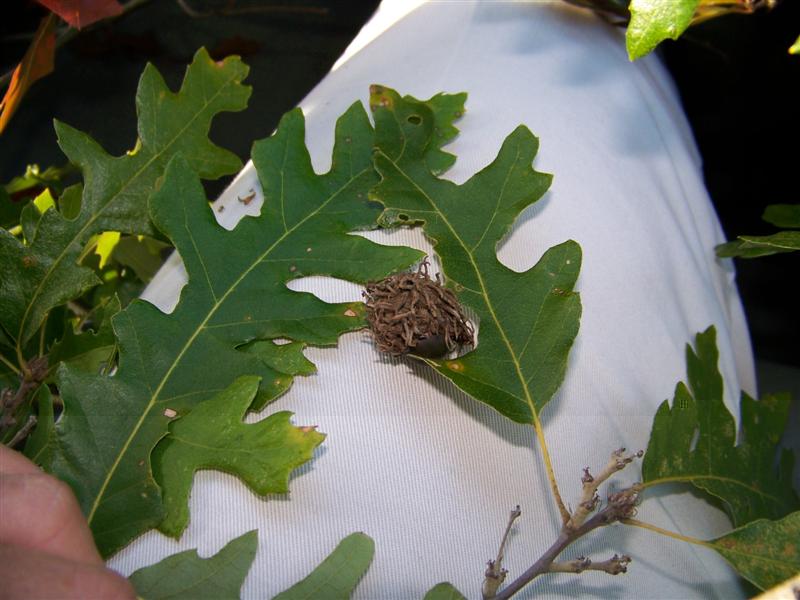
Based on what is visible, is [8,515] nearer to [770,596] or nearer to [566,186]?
[770,596]

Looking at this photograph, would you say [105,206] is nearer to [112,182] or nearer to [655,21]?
[112,182]

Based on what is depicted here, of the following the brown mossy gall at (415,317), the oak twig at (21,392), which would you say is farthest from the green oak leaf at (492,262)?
the oak twig at (21,392)

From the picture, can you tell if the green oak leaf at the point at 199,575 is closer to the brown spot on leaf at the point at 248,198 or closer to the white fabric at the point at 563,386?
the white fabric at the point at 563,386

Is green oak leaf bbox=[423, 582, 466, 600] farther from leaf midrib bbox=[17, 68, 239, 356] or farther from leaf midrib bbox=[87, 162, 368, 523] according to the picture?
leaf midrib bbox=[17, 68, 239, 356]

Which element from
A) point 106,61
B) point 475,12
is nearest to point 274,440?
point 475,12

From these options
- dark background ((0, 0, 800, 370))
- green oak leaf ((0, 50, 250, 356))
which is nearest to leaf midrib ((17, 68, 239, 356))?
green oak leaf ((0, 50, 250, 356))

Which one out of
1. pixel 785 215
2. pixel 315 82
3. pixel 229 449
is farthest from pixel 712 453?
pixel 315 82

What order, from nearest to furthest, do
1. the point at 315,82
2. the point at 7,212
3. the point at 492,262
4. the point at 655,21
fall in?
1. the point at 655,21
2. the point at 492,262
3. the point at 7,212
4. the point at 315,82
